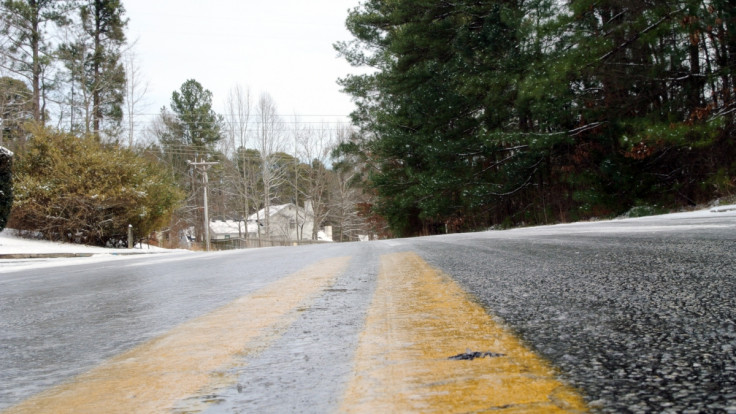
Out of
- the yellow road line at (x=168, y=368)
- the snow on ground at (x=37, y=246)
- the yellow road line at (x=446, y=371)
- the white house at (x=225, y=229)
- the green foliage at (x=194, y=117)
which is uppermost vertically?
the green foliage at (x=194, y=117)

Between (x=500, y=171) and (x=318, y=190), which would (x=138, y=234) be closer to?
(x=500, y=171)

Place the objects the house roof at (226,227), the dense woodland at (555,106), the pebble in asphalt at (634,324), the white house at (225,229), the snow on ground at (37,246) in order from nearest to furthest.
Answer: the pebble in asphalt at (634,324), the dense woodland at (555,106), the snow on ground at (37,246), the white house at (225,229), the house roof at (226,227)

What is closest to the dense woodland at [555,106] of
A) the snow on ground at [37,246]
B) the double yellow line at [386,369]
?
the snow on ground at [37,246]

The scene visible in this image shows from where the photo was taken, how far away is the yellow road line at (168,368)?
2.00 feet

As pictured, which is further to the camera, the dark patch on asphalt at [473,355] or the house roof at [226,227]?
the house roof at [226,227]

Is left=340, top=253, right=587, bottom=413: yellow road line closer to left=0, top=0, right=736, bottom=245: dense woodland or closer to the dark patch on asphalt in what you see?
the dark patch on asphalt

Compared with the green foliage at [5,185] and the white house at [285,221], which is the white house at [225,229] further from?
the green foliage at [5,185]

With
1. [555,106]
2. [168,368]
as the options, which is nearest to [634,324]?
[168,368]

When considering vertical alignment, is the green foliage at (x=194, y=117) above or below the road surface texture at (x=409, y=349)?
above

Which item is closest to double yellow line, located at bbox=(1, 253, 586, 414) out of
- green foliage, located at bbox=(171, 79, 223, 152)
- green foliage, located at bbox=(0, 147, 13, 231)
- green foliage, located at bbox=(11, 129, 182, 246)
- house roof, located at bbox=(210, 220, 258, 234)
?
green foliage, located at bbox=(0, 147, 13, 231)

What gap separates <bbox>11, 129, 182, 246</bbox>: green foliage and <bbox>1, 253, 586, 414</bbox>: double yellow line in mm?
15481

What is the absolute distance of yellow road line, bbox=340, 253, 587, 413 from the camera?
49 cm

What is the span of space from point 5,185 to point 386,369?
14999mm

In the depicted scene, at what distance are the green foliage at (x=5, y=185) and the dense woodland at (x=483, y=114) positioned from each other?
0.68 metres
